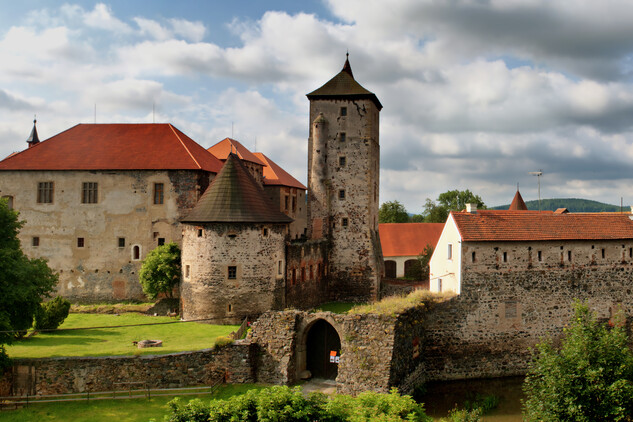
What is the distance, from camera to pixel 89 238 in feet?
105

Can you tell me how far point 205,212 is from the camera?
1034 inches

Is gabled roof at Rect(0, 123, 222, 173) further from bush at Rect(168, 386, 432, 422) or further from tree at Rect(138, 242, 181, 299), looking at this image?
bush at Rect(168, 386, 432, 422)

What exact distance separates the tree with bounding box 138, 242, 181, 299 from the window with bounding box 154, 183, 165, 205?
3742mm

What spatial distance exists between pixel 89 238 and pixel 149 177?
17.9ft

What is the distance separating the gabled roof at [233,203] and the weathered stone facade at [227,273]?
0.42 m

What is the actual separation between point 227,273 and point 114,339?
240 inches

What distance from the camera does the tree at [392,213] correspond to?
7444cm

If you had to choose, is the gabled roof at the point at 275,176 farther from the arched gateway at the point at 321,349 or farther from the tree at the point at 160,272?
the arched gateway at the point at 321,349

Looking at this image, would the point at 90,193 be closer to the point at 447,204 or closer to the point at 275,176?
the point at 275,176

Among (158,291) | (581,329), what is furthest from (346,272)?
(581,329)

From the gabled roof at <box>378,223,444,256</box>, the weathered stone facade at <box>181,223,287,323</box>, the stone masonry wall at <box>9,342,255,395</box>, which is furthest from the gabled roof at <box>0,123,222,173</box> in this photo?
the gabled roof at <box>378,223,444,256</box>

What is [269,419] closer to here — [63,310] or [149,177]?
[63,310]

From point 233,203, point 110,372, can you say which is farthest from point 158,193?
point 110,372

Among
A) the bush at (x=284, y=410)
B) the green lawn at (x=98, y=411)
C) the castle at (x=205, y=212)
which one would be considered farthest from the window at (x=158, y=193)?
the bush at (x=284, y=410)
